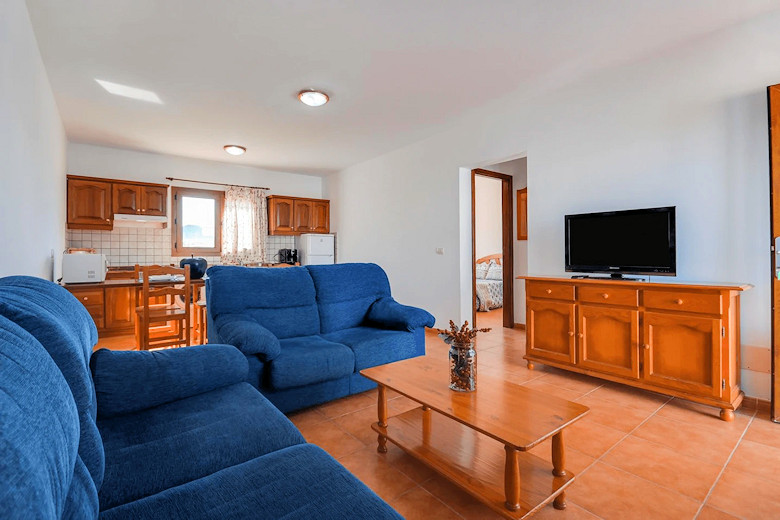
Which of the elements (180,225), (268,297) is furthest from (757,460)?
(180,225)

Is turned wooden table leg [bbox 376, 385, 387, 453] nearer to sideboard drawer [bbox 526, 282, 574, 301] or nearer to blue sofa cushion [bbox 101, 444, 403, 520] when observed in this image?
blue sofa cushion [bbox 101, 444, 403, 520]

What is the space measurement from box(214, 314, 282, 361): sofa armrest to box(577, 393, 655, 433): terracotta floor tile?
6.86ft

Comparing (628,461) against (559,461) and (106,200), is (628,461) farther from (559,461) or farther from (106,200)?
(106,200)

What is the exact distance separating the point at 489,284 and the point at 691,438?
4653 millimetres

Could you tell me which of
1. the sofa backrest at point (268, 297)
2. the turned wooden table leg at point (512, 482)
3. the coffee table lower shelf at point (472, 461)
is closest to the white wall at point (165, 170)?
the sofa backrest at point (268, 297)

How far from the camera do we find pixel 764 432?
2.24 m

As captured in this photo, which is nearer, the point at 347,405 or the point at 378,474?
the point at 378,474

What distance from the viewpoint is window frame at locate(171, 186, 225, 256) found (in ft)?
20.1

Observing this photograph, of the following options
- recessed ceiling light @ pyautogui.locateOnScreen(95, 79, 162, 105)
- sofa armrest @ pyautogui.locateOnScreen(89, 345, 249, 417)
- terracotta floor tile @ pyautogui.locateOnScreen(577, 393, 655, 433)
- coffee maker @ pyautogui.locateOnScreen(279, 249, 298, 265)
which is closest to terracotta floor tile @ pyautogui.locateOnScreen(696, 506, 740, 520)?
terracotta floor tile @ pyautogui.locateOnScreen(577, 393, 655, 433)

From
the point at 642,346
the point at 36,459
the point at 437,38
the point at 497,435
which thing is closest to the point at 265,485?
the point at 36,459

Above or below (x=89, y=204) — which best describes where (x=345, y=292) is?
below

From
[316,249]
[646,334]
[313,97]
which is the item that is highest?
[313,97]

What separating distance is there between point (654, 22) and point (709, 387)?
8.17 feet

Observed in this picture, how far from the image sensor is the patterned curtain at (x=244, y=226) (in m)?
6.47
